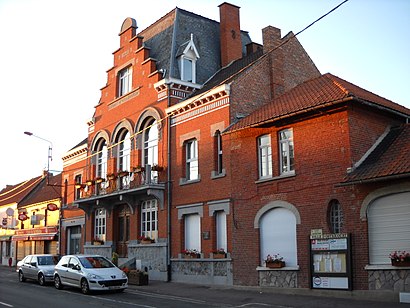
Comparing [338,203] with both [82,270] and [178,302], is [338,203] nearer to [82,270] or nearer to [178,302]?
[178,302]

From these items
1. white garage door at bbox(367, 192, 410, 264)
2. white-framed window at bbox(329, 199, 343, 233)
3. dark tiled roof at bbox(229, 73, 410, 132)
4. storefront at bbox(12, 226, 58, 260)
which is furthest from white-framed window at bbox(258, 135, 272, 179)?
storefront at bbox(12, 226, 58, 260)

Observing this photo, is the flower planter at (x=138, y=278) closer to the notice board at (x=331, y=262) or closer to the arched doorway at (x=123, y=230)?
the arched doorway at (x=123, y=230)

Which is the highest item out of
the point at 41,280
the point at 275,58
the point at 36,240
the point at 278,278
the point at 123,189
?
the point at 275,58

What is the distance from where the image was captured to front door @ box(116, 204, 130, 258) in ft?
98.9

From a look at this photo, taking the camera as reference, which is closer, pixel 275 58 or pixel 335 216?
pixel 335 216

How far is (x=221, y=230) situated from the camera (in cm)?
2355

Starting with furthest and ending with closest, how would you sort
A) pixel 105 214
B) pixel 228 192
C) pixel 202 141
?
1. pixel 105 214
2. pixel 202 141
3. pixel 228 192

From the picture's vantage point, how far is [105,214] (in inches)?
1268

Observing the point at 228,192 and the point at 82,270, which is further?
the point at 228,192

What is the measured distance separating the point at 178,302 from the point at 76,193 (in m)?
21.6

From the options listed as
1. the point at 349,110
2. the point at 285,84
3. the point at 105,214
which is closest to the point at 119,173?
the point at 105,214

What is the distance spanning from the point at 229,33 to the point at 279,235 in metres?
15.2

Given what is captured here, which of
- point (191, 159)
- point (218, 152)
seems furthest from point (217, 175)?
point (191, 159)

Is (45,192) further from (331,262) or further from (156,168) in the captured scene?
(331,262)
